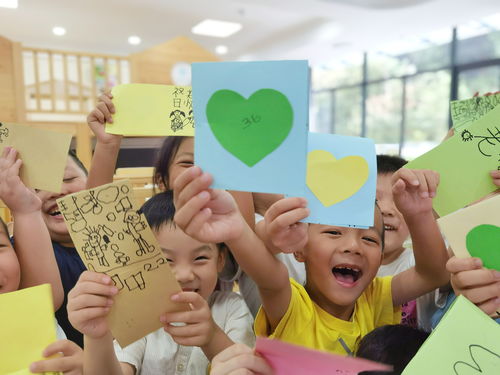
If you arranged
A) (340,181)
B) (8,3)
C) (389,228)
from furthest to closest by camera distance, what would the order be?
(8,3)
(389,228)
(340,181)

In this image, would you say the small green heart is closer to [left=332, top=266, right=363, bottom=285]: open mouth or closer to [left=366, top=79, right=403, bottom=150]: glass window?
[left=332, top=266, right=363, bottom=285]: open mouth

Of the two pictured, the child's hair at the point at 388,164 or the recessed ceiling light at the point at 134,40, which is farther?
the recessed ceiling light at the point at 134,40

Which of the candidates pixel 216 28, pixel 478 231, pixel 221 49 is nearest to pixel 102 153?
pixel 478 231

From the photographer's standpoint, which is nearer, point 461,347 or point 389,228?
point 461,347

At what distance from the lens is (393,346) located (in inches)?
25.9

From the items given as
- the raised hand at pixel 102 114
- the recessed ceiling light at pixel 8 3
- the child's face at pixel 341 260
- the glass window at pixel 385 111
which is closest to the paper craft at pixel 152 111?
the raised hand at pixel 102 114

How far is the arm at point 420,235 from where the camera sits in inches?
27.0

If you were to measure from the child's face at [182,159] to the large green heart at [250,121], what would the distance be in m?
0.56

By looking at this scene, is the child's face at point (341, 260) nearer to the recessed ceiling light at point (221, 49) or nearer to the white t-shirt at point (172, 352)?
the white t-shirt at point (172, 352)

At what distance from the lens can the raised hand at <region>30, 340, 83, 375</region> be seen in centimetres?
52

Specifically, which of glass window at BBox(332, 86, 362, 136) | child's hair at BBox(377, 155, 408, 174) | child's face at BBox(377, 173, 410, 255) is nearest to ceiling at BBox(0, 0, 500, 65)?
glass window at BBox(332, 86, 362, 136)

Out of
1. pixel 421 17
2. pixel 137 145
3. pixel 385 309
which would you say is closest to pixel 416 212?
pixel 385 309

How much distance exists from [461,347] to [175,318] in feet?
1.28

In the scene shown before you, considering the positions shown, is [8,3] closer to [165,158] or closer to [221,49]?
[221,49]
